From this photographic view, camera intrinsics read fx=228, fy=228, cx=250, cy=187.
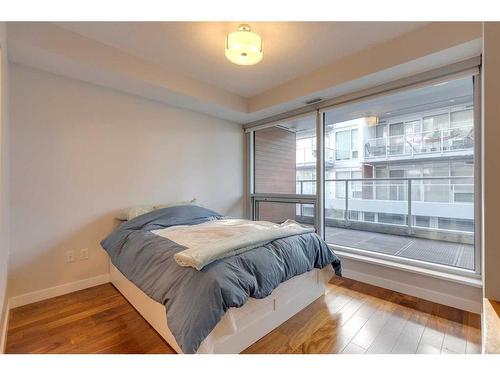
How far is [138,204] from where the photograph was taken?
2818 millimetres

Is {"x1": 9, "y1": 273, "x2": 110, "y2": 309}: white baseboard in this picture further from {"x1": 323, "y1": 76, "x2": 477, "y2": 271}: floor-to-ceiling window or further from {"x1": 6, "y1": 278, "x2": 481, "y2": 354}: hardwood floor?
{"x1": 323, "y1": 76, "x2": 477, "y2": 271}: floor-to-ceiling window

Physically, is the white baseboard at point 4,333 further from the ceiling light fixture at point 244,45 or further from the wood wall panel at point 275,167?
the wood wall panel at point 275,167

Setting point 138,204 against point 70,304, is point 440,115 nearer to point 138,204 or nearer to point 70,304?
point 138,204

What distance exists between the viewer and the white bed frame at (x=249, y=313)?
136 centimetres

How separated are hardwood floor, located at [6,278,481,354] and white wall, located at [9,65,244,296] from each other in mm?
446

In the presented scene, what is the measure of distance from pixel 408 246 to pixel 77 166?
12.4ft

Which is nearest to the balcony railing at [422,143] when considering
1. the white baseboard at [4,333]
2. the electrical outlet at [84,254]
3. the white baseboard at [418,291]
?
the white baseboard at [418,291]

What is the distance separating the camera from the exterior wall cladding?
7.39 feet

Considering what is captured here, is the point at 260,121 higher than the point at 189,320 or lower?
higher

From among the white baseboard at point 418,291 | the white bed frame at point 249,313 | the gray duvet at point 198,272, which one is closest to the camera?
the gray duvet at point 198,272

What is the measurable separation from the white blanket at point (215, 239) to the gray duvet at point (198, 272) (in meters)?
0.05

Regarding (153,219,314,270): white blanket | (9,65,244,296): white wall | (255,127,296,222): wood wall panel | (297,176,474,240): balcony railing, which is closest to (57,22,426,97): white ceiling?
(9,65,244,296): white wall
